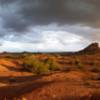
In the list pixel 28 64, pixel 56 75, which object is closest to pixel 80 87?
pixel 56 75

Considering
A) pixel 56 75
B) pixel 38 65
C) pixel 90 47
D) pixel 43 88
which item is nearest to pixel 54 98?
pixel 43 88

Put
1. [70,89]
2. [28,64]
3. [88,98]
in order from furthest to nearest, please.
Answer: [28,64] → [70,89] → [88,98]

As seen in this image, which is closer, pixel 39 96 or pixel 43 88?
pixel 39 96

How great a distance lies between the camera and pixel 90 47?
336ft

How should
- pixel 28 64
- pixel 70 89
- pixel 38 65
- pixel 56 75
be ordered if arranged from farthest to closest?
pixel 28 64, pixel 38 65, pixel 56 75, pixel 70 89

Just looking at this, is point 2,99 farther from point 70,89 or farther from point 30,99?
point 70,89

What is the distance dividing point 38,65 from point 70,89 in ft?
76.0

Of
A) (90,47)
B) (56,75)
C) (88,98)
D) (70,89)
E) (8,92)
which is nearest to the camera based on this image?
(88,98)

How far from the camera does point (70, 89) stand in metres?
21.4

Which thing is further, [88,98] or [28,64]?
[28,64]

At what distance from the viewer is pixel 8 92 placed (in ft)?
74.7

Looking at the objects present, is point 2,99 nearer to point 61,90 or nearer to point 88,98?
point 61,90

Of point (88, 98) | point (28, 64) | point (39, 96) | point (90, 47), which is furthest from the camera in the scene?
point (90, 47)

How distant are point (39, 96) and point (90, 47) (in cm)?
8363
